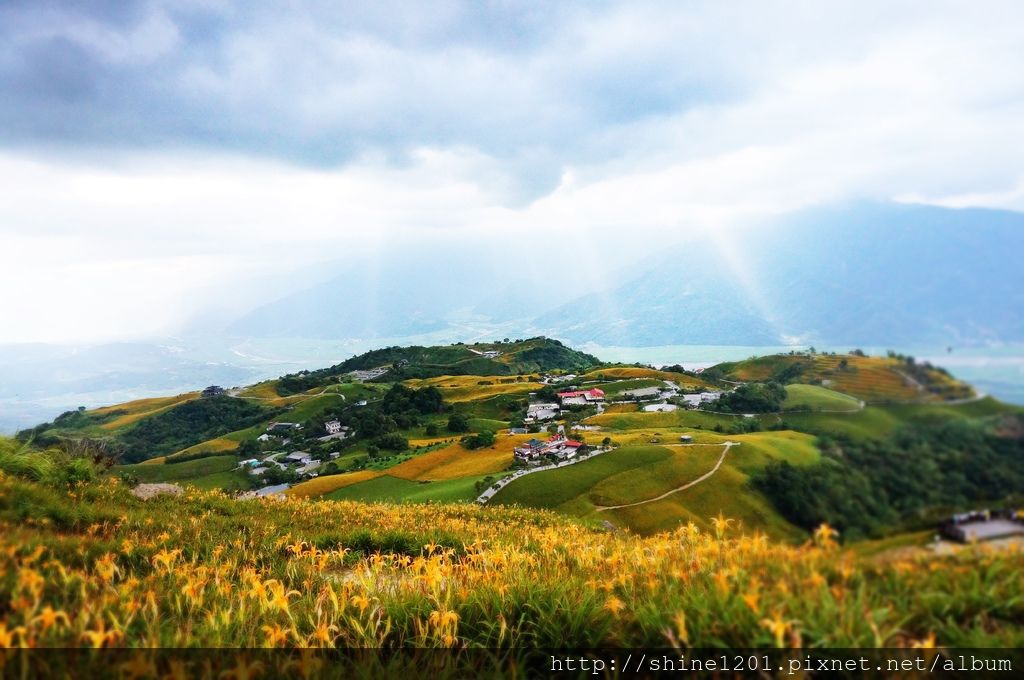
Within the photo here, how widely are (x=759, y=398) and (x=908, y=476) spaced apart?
8.09 feet

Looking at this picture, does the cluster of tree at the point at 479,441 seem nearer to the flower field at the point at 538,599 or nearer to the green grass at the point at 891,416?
the flower field at the point at 538,599

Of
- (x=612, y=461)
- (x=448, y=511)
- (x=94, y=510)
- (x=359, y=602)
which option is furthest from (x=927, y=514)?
(x=612, y=461)

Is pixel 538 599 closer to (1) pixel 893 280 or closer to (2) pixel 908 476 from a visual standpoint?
(2) pixel 908 476

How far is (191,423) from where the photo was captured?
157375 millimetres

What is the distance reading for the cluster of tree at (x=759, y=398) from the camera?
5.14 m

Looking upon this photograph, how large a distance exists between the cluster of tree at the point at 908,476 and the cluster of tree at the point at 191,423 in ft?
538

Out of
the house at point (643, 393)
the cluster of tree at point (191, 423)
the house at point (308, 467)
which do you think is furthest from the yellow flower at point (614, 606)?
the cluster of tree at point (191, 423)

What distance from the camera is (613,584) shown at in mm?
4078

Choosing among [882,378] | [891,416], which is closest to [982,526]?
[891,416]

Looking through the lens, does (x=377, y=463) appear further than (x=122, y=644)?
Yes

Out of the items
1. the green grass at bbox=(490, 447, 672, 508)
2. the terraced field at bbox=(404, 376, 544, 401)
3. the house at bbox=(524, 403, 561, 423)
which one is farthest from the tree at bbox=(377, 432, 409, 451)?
the green grass at bbox=(490, 447, 672, 508)

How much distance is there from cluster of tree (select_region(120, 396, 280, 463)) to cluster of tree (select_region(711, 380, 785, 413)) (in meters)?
162

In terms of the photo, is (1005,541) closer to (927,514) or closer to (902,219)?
(927,514)

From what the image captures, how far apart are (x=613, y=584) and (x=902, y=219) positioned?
4151mm
